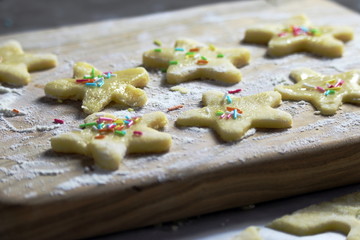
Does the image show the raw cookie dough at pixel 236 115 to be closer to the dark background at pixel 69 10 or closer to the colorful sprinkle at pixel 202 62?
the colorful sprinkle at pixel 202 62

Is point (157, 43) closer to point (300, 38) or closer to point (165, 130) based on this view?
point (300, 38)

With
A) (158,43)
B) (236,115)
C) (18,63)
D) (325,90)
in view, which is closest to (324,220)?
(236,115)

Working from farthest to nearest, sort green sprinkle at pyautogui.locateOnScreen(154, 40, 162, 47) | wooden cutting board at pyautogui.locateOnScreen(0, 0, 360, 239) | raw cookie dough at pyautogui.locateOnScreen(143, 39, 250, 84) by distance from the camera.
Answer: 1. green sprinkle at pyautogui.locateOnScreen(154, 40, 162, 47)
2. raw cookie dough at pyautogui.locateOnScreen(143, 39, 250, 84)
3. wooden cutting board at pyautogui.locateOnScreen(0, 0, 360, 239)

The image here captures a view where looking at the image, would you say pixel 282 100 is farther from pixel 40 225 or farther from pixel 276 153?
pixel 40 225

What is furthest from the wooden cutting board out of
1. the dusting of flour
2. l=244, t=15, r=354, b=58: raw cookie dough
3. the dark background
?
the dark background

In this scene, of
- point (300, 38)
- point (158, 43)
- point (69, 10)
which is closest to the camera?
point (300, 38)

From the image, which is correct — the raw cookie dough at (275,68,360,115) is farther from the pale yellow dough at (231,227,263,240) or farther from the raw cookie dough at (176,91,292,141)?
the pale yellow dough at (231,227,263,240)

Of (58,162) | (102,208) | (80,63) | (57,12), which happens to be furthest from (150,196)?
(57,12)
